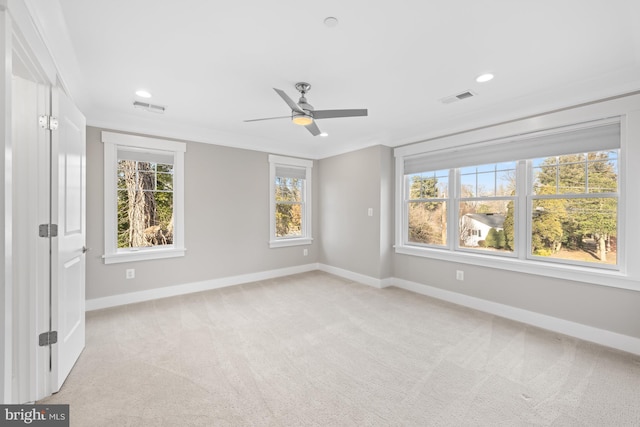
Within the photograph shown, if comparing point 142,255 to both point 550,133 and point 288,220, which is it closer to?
point 288,220

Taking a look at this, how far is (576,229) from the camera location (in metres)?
2.95

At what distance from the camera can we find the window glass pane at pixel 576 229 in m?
2.75

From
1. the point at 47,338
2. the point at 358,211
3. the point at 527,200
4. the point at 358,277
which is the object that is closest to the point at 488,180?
the point at 527,200

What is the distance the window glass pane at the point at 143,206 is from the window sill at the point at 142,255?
0.22 meters

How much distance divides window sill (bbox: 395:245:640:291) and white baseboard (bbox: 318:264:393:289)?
0.75 metres

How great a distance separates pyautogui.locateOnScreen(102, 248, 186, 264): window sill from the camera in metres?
3.56

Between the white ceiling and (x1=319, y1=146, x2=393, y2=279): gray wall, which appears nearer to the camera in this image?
the white ceiling

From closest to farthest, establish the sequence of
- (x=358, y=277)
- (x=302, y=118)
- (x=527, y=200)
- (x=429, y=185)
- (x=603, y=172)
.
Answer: (x=302, y=118)
(x=603, y=172)
(x=527, y=200)
(x=429, y=185)
(x=358, y=277)

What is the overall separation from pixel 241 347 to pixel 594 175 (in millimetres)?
3937

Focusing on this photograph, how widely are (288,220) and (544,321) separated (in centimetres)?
404

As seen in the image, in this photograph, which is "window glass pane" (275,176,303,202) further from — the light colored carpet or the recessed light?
the recessed light

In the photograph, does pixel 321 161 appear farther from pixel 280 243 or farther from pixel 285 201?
pixel 280 243

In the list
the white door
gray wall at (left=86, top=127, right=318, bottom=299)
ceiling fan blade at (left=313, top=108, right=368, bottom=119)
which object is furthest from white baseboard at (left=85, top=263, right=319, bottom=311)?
ceiling fan blade at (left=313, top=108, right=368, bottom=119)

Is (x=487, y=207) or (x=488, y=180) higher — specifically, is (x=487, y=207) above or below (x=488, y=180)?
below
